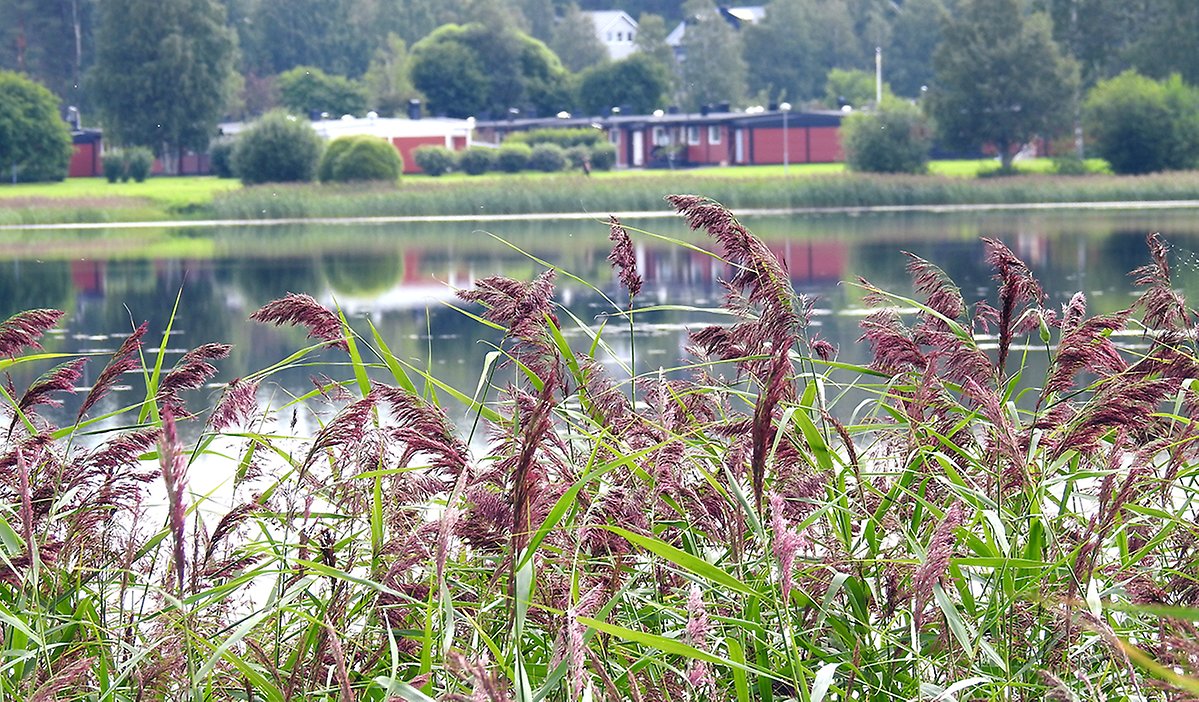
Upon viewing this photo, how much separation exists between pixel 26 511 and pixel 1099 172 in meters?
44.0

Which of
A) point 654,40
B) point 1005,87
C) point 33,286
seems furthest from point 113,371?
point 654,40

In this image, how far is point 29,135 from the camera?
47656mm

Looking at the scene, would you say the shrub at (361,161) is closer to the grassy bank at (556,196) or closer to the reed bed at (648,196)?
the grassy bank at (556,196)

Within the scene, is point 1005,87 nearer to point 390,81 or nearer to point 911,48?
point 911,48

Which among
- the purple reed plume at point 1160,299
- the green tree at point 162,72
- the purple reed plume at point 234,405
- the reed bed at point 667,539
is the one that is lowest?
the reed bed at point 667,539

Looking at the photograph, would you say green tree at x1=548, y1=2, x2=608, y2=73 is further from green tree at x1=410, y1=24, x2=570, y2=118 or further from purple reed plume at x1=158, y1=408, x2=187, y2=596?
purple reed plume at x1=158, y1=408, x2=187, y2=596

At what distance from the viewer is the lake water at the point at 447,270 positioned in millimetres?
13000

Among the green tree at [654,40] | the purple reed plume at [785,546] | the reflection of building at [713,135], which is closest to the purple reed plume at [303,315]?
the purple reed plume at [785,546]

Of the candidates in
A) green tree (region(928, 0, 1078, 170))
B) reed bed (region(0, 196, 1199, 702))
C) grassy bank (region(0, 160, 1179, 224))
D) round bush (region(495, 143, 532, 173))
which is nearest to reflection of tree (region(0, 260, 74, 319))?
reed bed (region(0, 196, 1199, 702))

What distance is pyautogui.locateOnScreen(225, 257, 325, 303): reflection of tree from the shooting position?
17.6 meters

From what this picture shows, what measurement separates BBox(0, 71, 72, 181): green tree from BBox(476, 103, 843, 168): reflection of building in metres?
16.9

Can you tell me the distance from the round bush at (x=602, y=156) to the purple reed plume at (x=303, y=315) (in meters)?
47.9

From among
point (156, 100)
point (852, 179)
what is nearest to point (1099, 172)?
point (852, 179)

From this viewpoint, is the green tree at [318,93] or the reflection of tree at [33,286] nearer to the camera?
the reflection of tree at [33,286]
